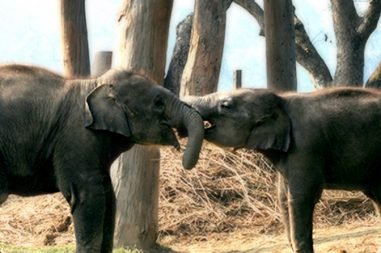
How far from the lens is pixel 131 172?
1070cm

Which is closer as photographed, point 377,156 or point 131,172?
point 377,156

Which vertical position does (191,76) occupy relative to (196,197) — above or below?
above

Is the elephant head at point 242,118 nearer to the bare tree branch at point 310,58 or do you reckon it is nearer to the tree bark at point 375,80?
the tree bark at point 375,80

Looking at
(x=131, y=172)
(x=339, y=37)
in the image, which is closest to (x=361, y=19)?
(x=339, y=37)

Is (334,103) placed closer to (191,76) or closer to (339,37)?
(191,76)

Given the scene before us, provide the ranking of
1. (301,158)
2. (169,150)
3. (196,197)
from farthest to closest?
1. (169,150)
2. (196,197)
3. (301,158)

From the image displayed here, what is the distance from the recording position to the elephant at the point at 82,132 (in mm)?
8297

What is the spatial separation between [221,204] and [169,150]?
1.24 m

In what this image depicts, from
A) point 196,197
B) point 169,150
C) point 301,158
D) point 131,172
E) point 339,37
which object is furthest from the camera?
point 339,37

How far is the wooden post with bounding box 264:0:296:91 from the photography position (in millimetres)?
13484

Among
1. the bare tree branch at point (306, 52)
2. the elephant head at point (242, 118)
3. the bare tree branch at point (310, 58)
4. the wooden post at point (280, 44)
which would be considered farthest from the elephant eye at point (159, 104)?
the bare tree branch at point (310, 58)

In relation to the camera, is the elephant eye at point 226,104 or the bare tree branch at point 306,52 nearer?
the elephant eye at point 226,104

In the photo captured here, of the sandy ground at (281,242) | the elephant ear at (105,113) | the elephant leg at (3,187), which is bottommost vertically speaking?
the sandy ground at (281,242)

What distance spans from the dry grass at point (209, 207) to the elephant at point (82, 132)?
10.6ft
